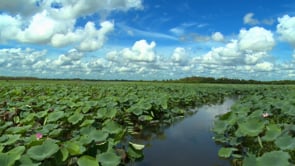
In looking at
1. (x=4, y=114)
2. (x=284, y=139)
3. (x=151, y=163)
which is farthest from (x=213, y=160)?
(x=4, y=114)

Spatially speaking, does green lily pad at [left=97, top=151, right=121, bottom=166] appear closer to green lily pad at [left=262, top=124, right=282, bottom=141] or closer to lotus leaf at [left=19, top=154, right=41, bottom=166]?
lotus leaf at [left=19, top=154, right=41, bottom=166]

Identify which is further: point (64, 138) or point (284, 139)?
point (64, 138)

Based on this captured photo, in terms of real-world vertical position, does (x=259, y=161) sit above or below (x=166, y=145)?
above

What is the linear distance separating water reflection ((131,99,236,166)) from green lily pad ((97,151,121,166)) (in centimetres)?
107

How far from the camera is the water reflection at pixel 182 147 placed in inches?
172

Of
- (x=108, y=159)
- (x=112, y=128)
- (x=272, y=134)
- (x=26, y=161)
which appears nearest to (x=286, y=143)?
(x=272, y=134)

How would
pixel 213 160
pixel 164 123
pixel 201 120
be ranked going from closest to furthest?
1. pixel 213 160
2. pixel 164 123
3. pixel 201 120

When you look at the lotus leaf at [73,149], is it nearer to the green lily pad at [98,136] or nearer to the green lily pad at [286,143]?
the green lily pad at [98,136]

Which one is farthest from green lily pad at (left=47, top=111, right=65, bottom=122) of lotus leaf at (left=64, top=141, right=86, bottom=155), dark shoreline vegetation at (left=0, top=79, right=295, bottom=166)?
lotus leaf at (left=64, top=141, right=86, bottom=155)

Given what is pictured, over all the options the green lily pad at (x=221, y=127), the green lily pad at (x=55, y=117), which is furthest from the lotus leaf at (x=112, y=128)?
the green lily pad at (x=221, y=127)

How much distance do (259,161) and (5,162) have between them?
2215 mm

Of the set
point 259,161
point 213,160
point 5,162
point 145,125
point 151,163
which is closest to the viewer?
point 5,162

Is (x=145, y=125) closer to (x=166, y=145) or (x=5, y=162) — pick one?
(x=166, y=145)

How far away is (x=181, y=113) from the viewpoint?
9.40 metres
